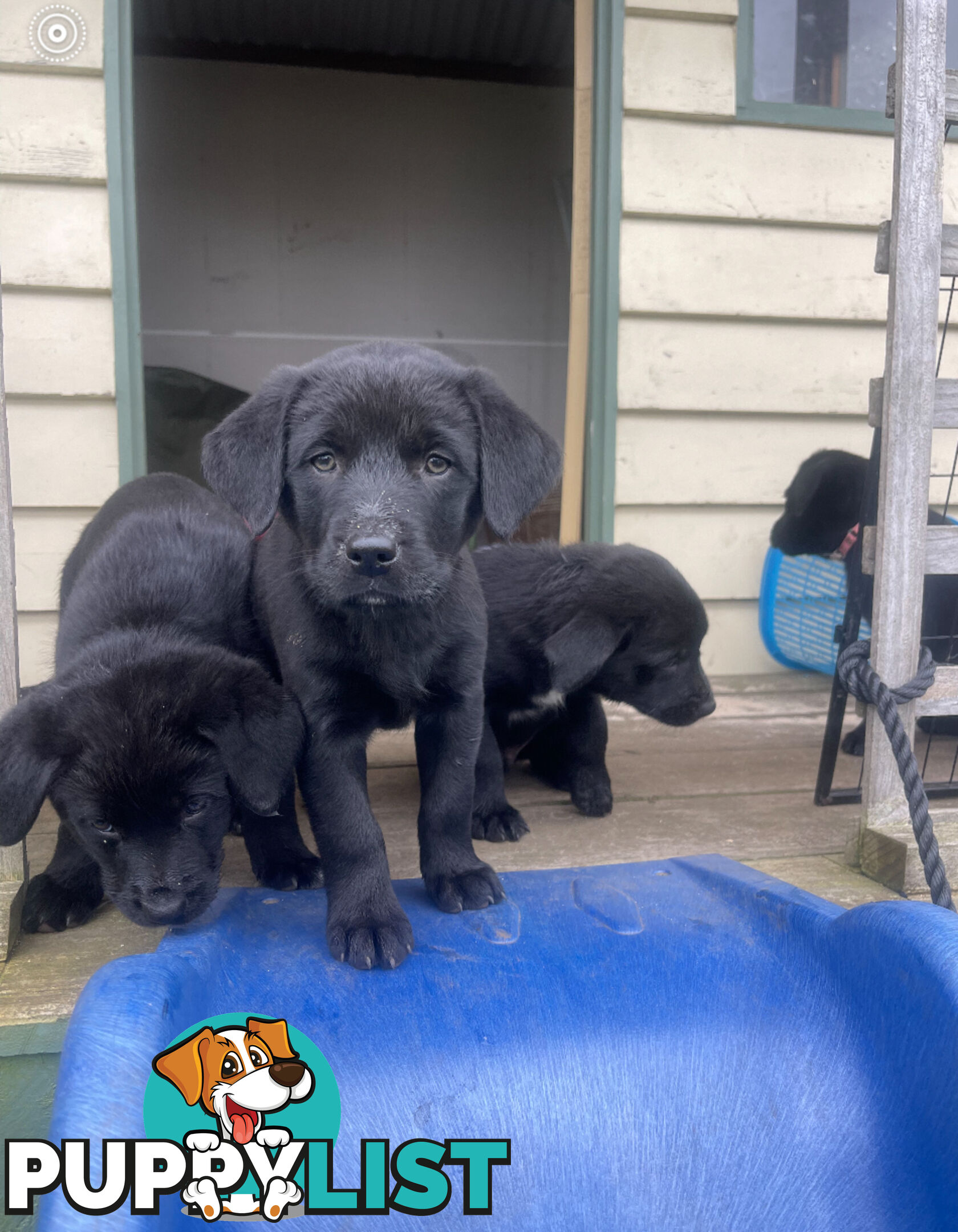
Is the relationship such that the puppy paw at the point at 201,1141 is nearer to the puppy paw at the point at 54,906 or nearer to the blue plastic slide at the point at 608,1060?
the blue plastic slide at the point at 608,1060

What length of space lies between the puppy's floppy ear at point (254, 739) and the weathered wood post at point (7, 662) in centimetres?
54

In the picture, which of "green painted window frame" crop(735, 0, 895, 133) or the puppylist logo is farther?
"green painted window frame" crop(735, 0, 895, 133)

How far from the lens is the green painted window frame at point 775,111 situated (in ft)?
13.4

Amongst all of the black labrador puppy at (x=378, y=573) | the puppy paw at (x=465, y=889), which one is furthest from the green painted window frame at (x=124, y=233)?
the puppy paw at (x=465, y=889)

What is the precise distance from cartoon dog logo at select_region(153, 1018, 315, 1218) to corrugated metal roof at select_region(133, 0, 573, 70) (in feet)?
22.7

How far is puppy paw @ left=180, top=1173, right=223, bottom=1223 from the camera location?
1366 millimetres

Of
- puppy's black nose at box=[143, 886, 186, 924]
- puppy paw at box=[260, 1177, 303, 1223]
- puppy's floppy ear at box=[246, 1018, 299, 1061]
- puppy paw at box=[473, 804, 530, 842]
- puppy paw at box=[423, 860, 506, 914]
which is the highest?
puppy's black nose at box=[143, 886, 186, 924]

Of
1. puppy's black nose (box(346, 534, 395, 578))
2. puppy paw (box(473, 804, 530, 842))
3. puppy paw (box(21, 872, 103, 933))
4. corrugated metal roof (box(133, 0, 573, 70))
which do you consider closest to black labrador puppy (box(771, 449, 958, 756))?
puppy paw (box(473, 804, 530, 842))

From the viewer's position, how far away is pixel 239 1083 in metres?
1.49

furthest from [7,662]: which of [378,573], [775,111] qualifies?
[775,111]

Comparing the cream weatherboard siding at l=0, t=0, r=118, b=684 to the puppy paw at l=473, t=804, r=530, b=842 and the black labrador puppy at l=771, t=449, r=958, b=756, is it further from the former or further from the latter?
the black labrador puppy at l=771, t=449, r=958, b=756

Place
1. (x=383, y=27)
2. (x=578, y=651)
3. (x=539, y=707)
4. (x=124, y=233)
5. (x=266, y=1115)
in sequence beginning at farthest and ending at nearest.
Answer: (x=383, y=27)
(x=124, y=233)
(x=539, y=707)
(x=578, y=651)
(x=266, y=1115)

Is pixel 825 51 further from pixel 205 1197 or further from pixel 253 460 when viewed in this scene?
pixel 205 1197

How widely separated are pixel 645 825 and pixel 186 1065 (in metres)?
1.56
